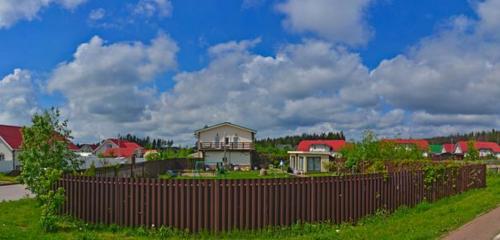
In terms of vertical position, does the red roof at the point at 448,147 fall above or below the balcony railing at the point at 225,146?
below

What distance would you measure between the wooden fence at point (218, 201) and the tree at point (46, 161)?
2.61ft

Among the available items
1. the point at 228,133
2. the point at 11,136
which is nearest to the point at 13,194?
the point at 11,136

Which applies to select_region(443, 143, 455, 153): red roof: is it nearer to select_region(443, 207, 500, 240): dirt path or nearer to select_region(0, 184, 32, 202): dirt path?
select_region(0, 184, 32, 202): dirt path

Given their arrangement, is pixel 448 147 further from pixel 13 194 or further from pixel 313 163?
pixel 13 194

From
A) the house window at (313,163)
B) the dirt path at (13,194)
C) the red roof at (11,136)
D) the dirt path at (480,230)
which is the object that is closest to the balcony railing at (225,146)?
the house window at (313,163)

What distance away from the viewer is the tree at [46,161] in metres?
11.3

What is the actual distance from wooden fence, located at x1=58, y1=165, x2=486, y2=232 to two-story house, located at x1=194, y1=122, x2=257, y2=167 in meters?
56.3

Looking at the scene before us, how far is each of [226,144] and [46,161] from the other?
59.0 meters

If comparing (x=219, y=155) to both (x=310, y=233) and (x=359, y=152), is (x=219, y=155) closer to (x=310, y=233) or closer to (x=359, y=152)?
(x=359, y=152)

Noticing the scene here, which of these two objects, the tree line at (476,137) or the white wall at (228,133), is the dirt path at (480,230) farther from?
the tree line at (476,137)

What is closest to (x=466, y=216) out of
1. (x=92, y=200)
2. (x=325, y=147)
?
(x=92, y=200)

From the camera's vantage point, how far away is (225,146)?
71.2 metres

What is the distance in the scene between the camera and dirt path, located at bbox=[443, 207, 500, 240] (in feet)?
32.8

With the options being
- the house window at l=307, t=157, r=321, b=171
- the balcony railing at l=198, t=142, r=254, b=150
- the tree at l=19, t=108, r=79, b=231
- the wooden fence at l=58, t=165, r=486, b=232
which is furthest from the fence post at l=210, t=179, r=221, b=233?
the balcony railing at l=198, t=142, r=254, b=150
